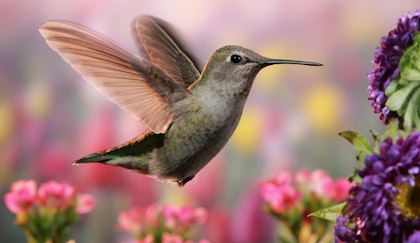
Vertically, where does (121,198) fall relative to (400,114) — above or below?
below

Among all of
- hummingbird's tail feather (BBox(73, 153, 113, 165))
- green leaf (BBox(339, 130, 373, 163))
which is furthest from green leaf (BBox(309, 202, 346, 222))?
hummingbird's tail feather (BBox(73, 153, 113, 165))

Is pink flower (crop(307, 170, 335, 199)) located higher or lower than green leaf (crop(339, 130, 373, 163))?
lower

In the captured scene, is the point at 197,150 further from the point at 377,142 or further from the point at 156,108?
the point at 377,142

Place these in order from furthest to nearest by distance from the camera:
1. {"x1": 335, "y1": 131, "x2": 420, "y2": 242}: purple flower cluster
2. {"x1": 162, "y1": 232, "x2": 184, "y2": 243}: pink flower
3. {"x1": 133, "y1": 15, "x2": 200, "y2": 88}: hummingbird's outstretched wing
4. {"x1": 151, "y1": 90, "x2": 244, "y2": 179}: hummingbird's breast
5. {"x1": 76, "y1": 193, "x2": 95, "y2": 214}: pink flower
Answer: {"x1": 76, "y1": 193, "x2": 95, "y2": 214}: pink flower
{"x1": 162, "y1": 232, "x2": 184, "y2": 243}: pink flower
{"x1": 133, "y1": 15, "x2": 200, "y2": 88}: hummingbird's outstretched wing
{"x1": 151, "y1": 90, "x2": 244, "y2": 179}: hummingbird's breast
{"x1": 335, "y1": 131, "x2": 420, "y2": 242}: purple flower cluster

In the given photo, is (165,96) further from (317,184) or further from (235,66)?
(317,184)

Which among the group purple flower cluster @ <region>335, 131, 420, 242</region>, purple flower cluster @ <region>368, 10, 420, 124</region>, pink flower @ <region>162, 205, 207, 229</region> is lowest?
pink flower @ <region>162, 205, 207, 229</region>

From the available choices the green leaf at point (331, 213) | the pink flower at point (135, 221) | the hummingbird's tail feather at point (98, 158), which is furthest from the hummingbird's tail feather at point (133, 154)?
the pink flower at point (135, 221)

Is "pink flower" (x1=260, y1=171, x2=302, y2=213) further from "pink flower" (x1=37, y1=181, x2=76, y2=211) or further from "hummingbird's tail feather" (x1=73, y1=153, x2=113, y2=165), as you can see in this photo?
"hummingbird's tail feather" (x1=73, y1=153, x2=113, y2=165)

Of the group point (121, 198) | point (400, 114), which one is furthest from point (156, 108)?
point (121, 198)
